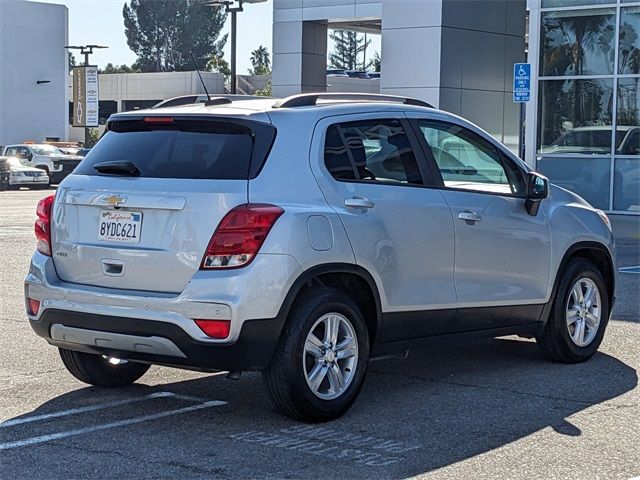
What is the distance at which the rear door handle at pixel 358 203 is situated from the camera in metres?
6.64

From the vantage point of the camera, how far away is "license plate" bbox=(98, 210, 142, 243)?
637cm

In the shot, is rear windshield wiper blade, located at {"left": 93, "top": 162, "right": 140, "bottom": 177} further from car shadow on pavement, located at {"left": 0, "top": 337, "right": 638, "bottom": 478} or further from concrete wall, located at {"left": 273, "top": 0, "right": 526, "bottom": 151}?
concrete wall, located at {"left": 273, "top": 0, "right": 526, "bottom": 151}

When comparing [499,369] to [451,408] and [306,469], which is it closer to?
[451,408]

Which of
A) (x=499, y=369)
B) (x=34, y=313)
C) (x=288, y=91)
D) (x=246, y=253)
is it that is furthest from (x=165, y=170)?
(x=288, y=91)

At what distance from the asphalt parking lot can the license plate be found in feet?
3.36

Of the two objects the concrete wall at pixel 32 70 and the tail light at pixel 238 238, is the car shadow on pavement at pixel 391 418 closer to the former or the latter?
the tail light at pixel 238 238

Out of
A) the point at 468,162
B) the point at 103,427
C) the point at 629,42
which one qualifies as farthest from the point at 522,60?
the point at 103,427

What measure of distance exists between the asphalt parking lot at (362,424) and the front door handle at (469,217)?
107cm

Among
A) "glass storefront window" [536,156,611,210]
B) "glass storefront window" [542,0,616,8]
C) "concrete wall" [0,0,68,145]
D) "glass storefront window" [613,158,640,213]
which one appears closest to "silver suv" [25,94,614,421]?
"glass storefront window" [613,158,640,213]

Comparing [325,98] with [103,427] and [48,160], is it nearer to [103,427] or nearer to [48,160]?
[103,427]

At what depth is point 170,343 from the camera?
613 centimetres

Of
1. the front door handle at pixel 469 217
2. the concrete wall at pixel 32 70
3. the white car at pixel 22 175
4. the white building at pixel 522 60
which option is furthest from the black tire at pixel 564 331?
the concrete wall at pixel 32 70

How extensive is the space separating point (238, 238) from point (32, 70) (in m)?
60.9

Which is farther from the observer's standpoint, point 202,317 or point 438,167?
point 438,167
